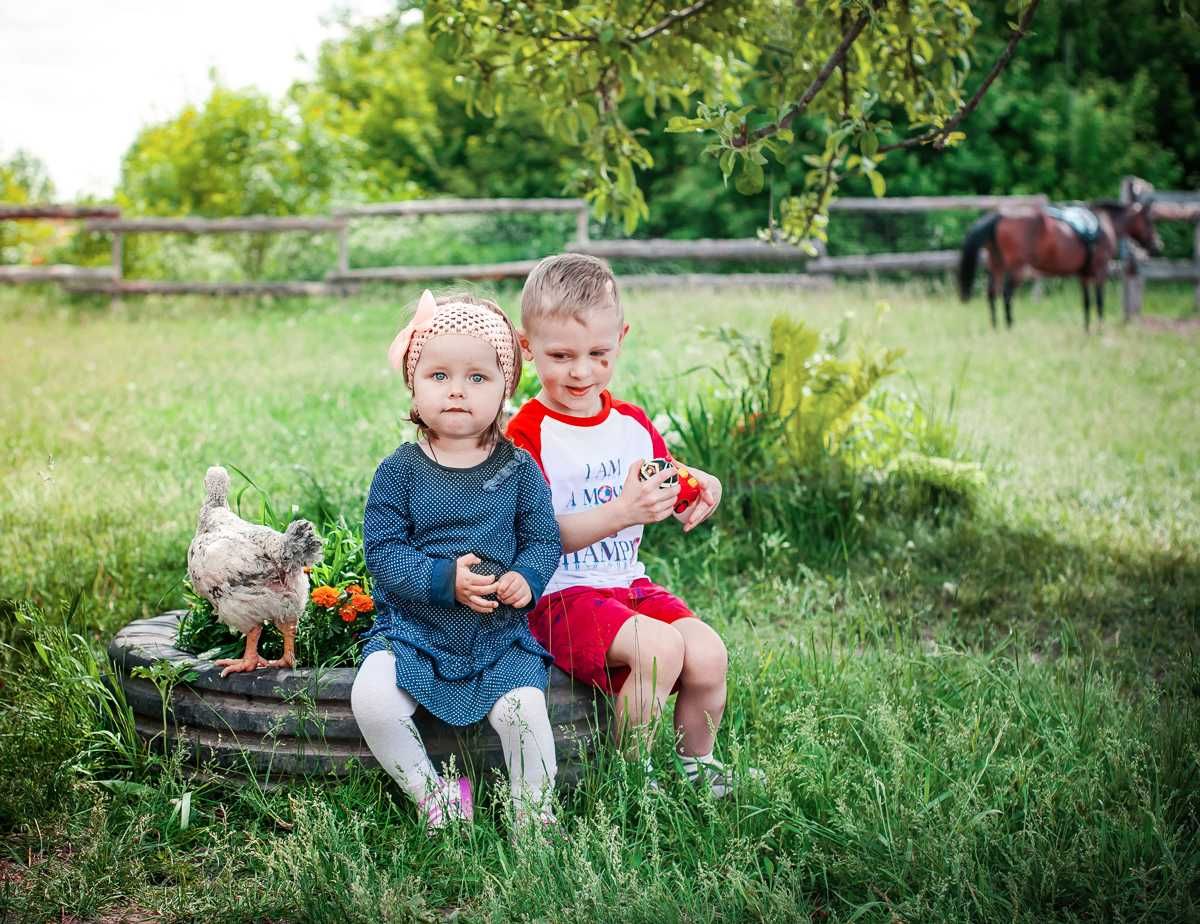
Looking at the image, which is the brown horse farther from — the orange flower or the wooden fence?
the orange flower

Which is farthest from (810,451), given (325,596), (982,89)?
(325,596)

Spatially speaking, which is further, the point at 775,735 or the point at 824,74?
the point at 824,74

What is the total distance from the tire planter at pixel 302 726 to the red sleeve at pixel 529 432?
548mm

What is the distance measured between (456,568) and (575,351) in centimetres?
62

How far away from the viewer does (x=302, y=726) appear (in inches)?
113

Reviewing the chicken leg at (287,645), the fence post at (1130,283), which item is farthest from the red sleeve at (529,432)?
the fence post at (1130,283)

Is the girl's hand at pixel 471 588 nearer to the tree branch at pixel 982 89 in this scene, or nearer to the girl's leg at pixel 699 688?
the girl's leg at pixel 699 688

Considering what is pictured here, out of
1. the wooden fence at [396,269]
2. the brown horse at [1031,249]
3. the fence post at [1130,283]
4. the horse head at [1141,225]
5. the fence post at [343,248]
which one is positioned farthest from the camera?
the fence post at [343,248]

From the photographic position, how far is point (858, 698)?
3361 mm

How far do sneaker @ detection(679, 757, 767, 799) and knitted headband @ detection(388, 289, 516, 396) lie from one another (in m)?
1.03

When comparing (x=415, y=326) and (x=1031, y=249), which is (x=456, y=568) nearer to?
(x=415, y=326)

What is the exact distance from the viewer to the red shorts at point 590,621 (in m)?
2.96

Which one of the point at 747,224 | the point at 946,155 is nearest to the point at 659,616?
the point at 747,224

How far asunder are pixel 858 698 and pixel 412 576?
135 centimetres
